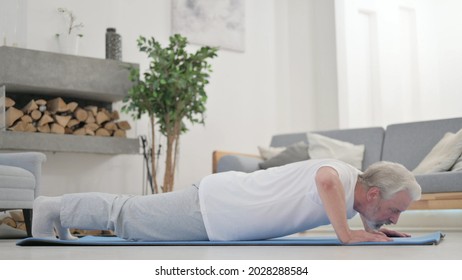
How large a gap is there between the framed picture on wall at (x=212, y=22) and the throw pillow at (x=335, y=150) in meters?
1.71

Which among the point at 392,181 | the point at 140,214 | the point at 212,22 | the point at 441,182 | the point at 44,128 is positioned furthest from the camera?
the point at 212,22

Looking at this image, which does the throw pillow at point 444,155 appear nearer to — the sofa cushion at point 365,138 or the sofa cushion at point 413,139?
→ the sofa cushion at point 413,139

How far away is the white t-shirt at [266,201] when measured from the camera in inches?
108

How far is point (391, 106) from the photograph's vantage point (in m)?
7.47

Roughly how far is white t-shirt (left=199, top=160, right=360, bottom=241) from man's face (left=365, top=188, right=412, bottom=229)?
8cm

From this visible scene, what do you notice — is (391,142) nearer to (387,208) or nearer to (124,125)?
(124,125)

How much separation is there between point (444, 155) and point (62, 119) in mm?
3258

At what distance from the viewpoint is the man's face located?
2631 millimetres

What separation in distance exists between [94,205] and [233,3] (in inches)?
194

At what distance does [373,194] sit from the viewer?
2688mm

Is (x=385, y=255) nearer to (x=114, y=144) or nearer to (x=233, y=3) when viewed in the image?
(x=114, y=144)

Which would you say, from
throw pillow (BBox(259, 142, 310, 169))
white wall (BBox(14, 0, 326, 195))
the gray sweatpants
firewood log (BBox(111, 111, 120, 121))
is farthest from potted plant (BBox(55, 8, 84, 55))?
the gray sweatpants

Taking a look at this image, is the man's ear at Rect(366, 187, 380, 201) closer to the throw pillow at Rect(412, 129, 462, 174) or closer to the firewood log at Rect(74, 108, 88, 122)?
the throw pillow at Rect(412, 129, 462, 174)

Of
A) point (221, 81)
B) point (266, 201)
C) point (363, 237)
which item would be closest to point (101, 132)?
point (221, 81)
